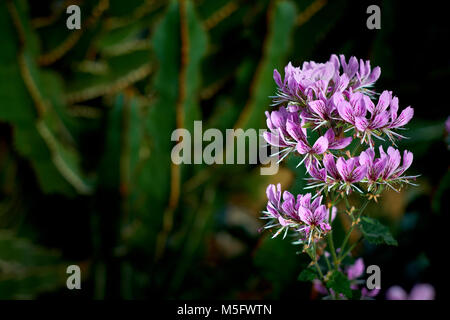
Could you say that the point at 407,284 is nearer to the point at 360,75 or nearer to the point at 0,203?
the point at 360,75

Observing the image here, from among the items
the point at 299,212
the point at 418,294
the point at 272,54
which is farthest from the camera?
the point at 272,54

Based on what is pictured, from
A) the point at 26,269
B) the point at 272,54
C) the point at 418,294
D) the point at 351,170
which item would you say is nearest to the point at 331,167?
the point at 351,170

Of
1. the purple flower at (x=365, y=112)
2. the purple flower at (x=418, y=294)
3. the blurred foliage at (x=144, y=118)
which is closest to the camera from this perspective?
the purple flower at (x=365, y=112)

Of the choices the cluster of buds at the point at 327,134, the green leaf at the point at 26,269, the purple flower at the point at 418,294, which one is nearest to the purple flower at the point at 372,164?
the cluster of buds at the point at 327,134

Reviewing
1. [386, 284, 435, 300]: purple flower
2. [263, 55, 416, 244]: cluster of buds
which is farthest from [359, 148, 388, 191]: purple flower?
[386, 284, 435, 300]: purple flower

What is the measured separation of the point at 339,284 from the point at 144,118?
433mm

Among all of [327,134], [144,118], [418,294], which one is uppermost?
[144,118]

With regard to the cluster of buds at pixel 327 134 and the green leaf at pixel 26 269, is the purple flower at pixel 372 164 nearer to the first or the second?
the cluster of buds at pixel 327 134

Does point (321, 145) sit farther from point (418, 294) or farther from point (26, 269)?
point (26, 269)

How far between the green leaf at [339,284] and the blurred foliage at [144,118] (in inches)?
8.5

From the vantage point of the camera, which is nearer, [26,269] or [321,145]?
[321,145]

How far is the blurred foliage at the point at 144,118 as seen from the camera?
61cm

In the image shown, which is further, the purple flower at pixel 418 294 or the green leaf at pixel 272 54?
the green leaf at pixel 272 54

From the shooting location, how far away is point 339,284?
298 mm
